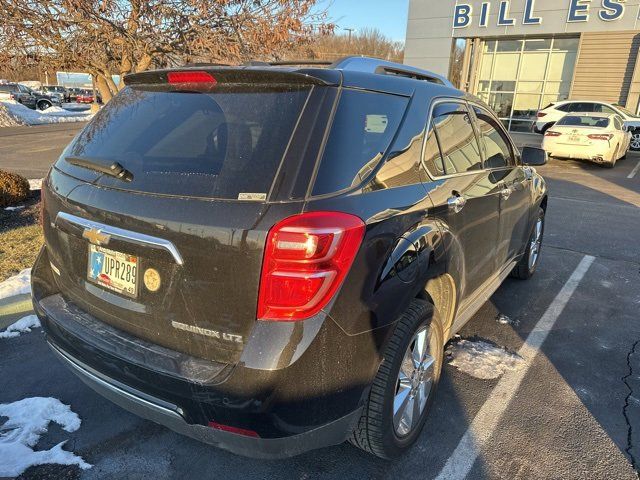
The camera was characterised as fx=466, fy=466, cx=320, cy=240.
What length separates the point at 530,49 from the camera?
2177 centimetres

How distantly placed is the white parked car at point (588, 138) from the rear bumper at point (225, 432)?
545 inches

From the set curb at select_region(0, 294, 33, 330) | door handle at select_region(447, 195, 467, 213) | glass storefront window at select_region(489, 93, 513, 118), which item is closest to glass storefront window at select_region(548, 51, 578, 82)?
glass storefront window at select_region(489, 93, 513, 118)

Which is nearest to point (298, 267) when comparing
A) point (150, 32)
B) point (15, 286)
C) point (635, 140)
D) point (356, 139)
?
point (356, 139)

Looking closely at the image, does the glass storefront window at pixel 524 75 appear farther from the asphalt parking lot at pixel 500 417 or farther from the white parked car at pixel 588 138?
the asphalt parking lot at pixel 500 417

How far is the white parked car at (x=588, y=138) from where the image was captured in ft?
42.8

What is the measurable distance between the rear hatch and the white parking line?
1363 millimetres

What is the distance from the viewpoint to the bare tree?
6695 mm

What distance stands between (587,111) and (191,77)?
18991mm

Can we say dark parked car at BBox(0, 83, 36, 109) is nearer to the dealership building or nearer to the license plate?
the dealership building

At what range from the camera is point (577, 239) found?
645 cm

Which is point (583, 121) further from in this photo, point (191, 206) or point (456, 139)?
point (191, 206)

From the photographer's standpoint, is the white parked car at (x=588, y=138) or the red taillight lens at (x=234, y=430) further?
the white parked car at (x=588, y=138)

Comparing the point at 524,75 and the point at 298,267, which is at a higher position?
the point at 524,75

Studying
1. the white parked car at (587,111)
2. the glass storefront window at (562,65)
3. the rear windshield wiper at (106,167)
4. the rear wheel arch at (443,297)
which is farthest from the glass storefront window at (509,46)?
the rear windshield wiper at (106,167)
